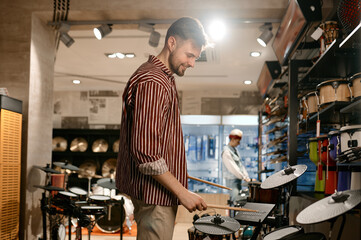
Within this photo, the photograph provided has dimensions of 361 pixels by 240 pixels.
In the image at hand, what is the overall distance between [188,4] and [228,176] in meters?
3.38

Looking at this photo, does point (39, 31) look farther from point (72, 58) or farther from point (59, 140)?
point (59, 140)

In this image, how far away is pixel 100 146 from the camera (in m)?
8.84

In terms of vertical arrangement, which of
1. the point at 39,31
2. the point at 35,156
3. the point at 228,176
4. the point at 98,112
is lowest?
the point at 228,176

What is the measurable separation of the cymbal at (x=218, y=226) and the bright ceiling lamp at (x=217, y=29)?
7.83 feet

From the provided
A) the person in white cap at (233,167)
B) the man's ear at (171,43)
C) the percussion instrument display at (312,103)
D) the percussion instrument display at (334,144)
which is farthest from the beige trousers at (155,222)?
the person in white cap at (233,167)

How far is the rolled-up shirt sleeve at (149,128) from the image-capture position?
1.40m

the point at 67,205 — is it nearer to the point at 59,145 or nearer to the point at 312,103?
the point at 312,103

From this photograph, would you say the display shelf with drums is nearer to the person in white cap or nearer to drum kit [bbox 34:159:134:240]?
the person in white cap

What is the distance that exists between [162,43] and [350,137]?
12.5 feet

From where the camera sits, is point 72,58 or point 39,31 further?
point 72,58

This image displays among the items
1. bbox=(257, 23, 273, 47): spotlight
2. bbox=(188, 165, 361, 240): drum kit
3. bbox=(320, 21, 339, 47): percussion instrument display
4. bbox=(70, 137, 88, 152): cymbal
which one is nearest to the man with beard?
bbox=(188, 165, 361, 240): drum kit

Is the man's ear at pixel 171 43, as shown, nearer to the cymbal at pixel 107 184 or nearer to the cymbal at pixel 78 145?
the cymbal at pixel 107 184

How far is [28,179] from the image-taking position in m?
4.09

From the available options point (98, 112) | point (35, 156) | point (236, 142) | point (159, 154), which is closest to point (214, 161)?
point (236, 142)
